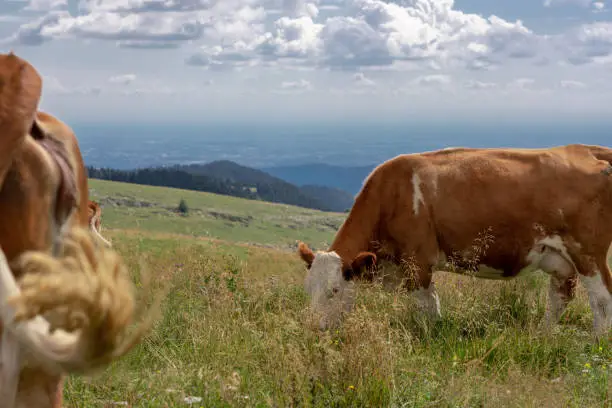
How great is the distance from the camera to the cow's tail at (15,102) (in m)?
2.39

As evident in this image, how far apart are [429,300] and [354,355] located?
364 centimetres

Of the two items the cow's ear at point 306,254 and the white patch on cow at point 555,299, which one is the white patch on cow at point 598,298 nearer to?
the white patch on cow at point 555,299

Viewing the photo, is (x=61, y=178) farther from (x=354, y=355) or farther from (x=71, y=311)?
(x=354, y=355)

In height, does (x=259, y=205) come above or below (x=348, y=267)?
below

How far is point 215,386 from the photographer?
17.8 feet

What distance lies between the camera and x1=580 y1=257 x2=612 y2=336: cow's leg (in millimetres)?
8836

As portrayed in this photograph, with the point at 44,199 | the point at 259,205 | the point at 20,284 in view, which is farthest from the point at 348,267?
the point at 259,205

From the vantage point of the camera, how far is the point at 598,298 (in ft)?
29.1

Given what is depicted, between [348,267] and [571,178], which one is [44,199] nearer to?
[348,267]

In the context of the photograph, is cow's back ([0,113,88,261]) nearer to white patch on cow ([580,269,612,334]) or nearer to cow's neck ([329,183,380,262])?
cow's neck ([329,183,380,262])

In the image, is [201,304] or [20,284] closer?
[20,284]

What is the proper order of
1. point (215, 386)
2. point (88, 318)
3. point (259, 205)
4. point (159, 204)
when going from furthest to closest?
1. point (259, 205)
2. point (159, 204)
3. point (215, 386)
4. point (88, 318)

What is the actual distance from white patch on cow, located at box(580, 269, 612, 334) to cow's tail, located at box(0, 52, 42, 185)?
8.24m

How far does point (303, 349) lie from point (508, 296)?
165 inches
